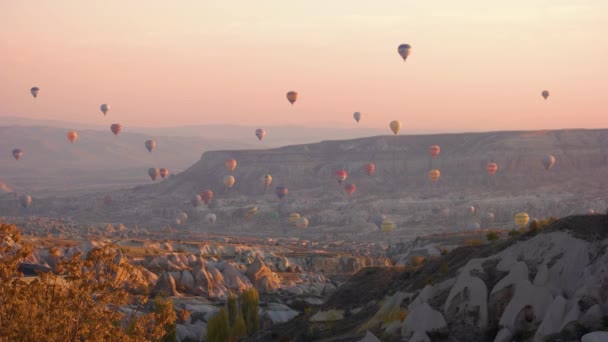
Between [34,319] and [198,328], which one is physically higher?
[34,319]

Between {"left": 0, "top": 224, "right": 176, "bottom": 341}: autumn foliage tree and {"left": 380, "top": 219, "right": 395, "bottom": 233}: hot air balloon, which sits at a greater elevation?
{"left": 0, "top": 224, "right": 176, "bottom": 341}: autumn foliage tree

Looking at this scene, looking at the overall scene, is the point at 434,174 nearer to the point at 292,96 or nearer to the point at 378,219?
the point at 378,219

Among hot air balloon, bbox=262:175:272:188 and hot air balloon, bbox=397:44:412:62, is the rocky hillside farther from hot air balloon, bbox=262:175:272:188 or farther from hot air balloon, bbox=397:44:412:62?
hot air balloon, bbox=262:175:272:188

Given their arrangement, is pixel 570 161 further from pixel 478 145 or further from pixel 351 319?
pixel 351 319

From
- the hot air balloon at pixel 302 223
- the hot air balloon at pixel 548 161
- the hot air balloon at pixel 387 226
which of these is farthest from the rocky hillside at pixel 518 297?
the hot air balloon at pixel 548 161

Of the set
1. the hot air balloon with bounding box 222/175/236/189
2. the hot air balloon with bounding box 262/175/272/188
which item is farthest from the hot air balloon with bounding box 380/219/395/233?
the hot air balloon with bounding box 222/175/236/189

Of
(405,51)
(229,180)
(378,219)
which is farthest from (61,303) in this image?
(229,180)

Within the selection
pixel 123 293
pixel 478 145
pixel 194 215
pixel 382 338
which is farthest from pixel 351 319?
pixel 478 145

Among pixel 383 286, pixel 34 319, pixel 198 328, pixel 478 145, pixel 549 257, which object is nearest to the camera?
pixel 34 319

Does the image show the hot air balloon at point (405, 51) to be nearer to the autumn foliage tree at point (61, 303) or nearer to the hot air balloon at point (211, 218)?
the hot air balloon at point (211, 218)
